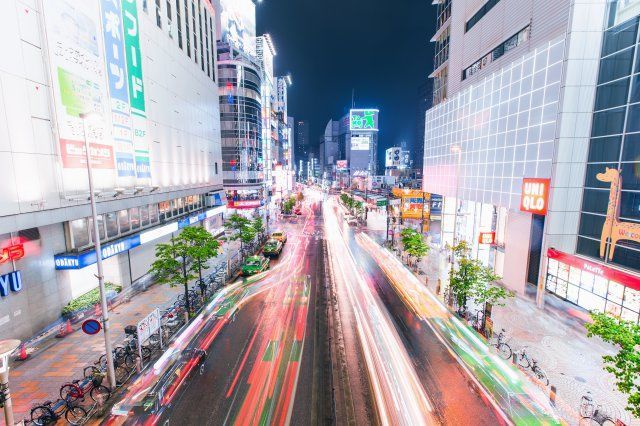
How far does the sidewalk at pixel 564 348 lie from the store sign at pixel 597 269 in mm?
3560

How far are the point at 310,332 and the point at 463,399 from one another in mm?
8406

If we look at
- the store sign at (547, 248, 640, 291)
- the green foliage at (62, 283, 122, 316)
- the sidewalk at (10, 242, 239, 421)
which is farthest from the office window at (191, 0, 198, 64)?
the store sign at (547, 248, 640, 291)

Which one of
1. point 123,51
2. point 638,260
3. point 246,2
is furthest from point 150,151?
point 246,2

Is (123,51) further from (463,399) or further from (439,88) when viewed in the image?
(439,88)

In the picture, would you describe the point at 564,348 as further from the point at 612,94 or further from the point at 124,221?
the point at 124,221

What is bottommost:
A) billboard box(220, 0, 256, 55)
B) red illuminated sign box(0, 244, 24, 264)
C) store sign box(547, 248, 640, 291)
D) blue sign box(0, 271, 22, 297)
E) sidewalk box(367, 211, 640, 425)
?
sidewalk box(367, 211, 640, 425)

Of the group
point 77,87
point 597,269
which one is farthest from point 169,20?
point 597,269

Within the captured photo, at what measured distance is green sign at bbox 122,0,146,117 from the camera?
890 inches

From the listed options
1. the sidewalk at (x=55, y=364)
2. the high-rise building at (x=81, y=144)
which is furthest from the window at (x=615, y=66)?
the sidewalk at (x=55, y=364)

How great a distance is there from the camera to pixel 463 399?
1227 centimetres

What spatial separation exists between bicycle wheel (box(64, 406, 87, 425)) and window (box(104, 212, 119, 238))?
1391 centimetres

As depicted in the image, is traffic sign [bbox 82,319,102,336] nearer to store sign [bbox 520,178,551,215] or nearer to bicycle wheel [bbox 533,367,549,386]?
bicycle wheel [bbox 533,367,549,386]

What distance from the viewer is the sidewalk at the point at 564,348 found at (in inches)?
498

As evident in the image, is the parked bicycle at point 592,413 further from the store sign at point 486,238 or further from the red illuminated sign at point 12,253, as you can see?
the red illuminated sign at point 12,253
